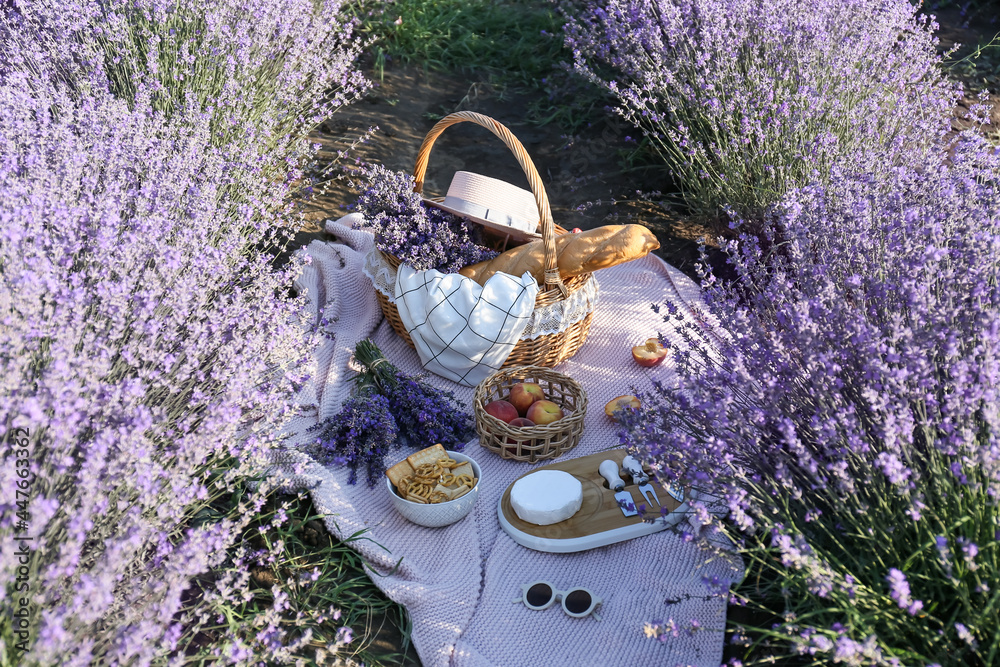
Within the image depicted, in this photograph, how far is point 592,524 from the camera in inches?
90.6

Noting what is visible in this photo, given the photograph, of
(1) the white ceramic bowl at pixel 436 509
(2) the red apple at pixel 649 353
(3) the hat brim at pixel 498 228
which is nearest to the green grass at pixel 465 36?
(3) the hat brim at pixel 498 228

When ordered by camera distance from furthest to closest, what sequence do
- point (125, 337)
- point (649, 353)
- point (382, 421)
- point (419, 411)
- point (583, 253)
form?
point (649, 353) < point (583, 253) < point (419, 411) < point (382, 421) < point (125, 337)

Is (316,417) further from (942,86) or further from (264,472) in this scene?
(942,86)

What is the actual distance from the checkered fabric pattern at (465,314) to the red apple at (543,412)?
11.6 inches

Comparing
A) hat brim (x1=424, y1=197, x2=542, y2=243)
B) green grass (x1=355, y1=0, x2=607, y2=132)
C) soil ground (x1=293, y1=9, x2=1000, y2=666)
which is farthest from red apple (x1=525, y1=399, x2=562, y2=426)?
green grass (x1=355, y1=0, x2=607, y2=132)

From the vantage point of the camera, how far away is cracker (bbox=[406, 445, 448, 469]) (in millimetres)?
2406

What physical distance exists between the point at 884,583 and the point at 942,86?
308 centimetres

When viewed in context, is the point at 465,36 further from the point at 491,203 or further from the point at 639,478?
the point at 639,478

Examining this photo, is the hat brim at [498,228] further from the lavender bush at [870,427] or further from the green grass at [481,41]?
the green grass at [481,41]

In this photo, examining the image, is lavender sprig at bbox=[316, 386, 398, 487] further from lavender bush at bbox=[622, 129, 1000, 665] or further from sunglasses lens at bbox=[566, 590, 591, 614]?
lavender bush at bbox=[622, 129, 1000, 665]

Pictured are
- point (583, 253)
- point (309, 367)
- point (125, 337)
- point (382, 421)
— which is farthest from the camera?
point (583, 253)

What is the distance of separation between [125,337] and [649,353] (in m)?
1.93

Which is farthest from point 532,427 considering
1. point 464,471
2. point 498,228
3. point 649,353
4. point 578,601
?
point 498,228

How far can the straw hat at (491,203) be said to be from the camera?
2.90 metres
